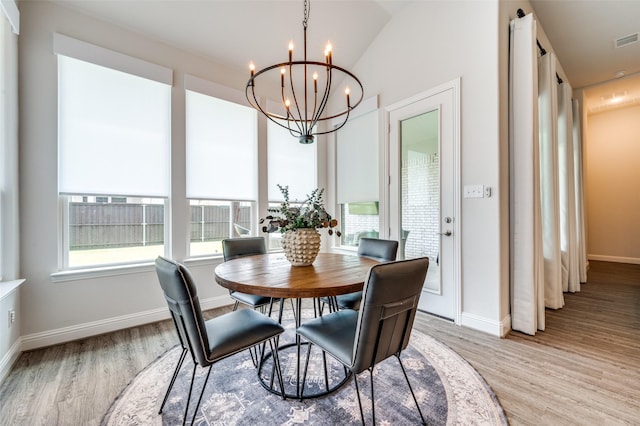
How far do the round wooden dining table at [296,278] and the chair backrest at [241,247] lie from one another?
1.22ft

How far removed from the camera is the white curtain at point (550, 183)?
305 centimetres

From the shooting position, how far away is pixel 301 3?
296 cm

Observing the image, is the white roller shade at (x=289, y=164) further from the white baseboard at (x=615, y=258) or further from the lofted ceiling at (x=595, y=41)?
the white baseboard at (x=615, y=258)

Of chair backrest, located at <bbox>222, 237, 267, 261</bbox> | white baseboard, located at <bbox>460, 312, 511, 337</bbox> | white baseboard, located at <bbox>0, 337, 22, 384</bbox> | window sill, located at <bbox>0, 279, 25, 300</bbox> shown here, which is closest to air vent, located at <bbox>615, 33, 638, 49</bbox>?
white baseboard, located at <bbox>460, 312, 511, 337</bbox>

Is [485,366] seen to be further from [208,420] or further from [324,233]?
[324,233]

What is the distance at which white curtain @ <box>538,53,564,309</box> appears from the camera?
10.00ft

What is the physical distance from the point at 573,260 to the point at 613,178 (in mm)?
3487

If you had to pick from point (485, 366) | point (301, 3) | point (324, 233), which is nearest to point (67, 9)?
point (301, 3)

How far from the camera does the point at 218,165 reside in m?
3.36

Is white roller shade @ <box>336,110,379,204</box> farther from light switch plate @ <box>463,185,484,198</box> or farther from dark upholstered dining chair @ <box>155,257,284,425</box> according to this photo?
dark upholstered dining chair @ <box>155,257,284,425</box>

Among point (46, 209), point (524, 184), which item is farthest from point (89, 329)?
point (524, 184)

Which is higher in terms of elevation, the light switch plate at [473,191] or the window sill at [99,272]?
the light switch plate at [473,191]

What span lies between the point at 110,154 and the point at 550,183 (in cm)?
477

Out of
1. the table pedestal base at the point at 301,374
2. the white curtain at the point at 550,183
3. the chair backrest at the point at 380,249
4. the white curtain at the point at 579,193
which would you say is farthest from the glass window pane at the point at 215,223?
the white curtain at the point at 579,193
